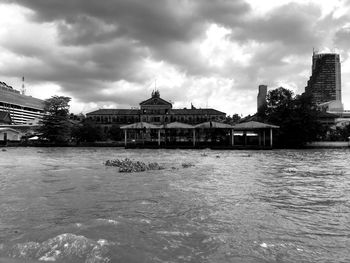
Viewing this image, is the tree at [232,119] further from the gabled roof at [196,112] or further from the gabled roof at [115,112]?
the gabled roof at [115,112]

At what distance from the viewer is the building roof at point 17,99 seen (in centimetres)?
16916

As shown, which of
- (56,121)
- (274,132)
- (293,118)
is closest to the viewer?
(293,118)

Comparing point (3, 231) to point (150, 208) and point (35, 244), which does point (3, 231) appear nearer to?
point (35, 244)

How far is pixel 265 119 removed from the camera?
234 ft

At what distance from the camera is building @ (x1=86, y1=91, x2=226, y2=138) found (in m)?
115

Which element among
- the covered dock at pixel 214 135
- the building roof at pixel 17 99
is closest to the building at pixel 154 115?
the covered dock at pixel 214 135

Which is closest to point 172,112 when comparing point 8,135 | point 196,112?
point 196,112

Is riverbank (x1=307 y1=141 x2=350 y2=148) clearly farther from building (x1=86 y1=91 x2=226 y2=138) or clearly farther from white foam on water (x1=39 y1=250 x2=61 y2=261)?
white foam on water (x1=39 y1=250 x2=61 y2=261)

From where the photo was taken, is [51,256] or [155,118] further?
[155,118]

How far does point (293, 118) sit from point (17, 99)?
513ft

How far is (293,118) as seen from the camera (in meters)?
62.6

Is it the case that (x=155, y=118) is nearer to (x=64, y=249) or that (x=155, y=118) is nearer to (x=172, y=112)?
(x=172, y=112)

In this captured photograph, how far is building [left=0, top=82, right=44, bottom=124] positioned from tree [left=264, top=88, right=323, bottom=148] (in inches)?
4739

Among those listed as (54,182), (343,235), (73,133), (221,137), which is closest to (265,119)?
(221,137)
